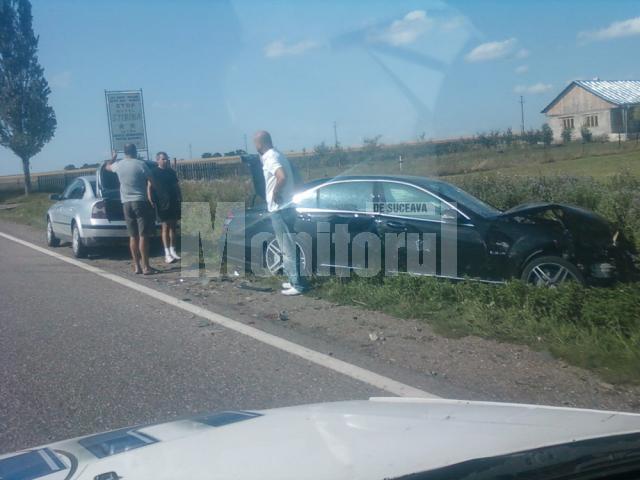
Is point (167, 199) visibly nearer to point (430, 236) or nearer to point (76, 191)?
point (76, 191)

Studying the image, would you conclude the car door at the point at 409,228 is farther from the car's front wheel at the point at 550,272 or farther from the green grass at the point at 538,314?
the car's front wheel at the point at 550,272

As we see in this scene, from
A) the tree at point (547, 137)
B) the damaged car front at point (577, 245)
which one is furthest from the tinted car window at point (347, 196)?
the tree at point (547, 137)

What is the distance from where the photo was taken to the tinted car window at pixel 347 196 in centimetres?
930

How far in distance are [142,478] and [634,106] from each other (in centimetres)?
3903

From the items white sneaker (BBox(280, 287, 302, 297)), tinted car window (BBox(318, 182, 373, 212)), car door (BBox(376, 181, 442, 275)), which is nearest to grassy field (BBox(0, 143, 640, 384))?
white sneaker (BBox(280, 287, 302, 297))

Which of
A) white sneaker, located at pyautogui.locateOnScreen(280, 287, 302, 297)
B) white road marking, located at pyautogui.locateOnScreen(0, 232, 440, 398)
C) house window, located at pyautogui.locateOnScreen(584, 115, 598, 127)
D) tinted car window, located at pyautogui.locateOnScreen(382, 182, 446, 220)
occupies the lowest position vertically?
white road marking, located at pyautogui.locateOnScreen(0, 232, 440, 398)

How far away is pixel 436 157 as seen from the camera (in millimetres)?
24594

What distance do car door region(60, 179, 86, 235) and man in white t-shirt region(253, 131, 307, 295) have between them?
5.56 metres

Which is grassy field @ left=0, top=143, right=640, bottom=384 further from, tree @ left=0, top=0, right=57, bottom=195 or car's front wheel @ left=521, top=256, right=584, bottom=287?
tree @ left=0, top=0, right=57, bottom=195

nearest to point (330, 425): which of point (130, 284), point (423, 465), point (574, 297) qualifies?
point (423, 465)

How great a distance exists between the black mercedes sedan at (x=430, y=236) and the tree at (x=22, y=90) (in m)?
36.4

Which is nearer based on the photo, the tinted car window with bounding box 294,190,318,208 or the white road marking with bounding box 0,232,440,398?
the white road marking with bounding box 0,232,440,398

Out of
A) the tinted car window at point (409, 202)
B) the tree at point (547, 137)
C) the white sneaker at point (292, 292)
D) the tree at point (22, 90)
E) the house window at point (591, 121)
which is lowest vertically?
the white sneaker at point (292, 292)

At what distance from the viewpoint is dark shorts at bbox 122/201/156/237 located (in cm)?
1095
